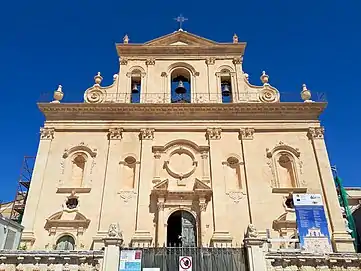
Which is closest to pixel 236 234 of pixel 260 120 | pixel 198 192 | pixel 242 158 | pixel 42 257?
pixel 198 192

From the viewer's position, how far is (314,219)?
1909cm

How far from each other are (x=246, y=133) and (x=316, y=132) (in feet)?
15.1

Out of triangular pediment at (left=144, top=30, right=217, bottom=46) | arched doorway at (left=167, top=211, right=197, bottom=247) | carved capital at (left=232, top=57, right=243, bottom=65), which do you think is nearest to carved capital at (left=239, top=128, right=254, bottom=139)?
carved capital at (left=232, top=57, right=243, bottom=65)

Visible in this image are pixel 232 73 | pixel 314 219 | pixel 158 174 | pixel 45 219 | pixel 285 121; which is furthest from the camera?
pixel 232 73

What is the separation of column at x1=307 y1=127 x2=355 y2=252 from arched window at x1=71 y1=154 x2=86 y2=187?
15040mm

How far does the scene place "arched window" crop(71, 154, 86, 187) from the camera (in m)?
22.2

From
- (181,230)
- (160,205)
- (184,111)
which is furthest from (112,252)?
(184,111)

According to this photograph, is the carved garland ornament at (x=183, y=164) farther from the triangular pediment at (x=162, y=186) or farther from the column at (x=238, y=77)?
the column at (x=238, y=77)

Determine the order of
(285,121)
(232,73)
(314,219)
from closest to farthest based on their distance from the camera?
(314,219) < (285,121) < (232,73)

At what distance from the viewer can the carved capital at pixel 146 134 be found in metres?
23.0

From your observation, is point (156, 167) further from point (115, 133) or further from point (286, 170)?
point (286, 170)

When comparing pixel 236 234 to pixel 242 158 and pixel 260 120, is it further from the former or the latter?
pixel 260 120

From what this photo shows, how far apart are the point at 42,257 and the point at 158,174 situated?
9.47 metres

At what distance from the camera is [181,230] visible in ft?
67.7
